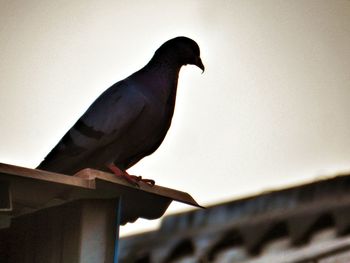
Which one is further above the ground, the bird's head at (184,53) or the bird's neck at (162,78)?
the bird's head at (184,53)

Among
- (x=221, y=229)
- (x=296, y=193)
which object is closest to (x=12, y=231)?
(x=221, y=229)

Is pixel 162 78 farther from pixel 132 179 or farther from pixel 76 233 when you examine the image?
pixel 76 233

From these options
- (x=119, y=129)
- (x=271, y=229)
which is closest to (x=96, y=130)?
(x=119, y=129)

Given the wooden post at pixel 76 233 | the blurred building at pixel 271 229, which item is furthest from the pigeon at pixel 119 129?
the blurred building at pixel 271 229

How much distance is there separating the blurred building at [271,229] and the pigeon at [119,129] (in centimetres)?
41

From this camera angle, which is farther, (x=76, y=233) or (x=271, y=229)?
(x=271, y=229)

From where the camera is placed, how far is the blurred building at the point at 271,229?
2.03 m

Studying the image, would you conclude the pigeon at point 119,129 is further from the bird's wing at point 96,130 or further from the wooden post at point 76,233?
the wooden post at point 76,233

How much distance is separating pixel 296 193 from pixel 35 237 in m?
0.83

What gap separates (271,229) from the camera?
2154 mm

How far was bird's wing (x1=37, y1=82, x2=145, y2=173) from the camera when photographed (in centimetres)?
195

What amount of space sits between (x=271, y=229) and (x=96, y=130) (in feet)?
2.16

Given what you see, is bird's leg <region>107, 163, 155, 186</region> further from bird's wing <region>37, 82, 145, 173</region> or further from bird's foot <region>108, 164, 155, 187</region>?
bird's wing <region>37, 82, 145, 173</region>

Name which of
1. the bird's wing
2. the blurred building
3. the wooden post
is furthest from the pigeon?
the blurred building
